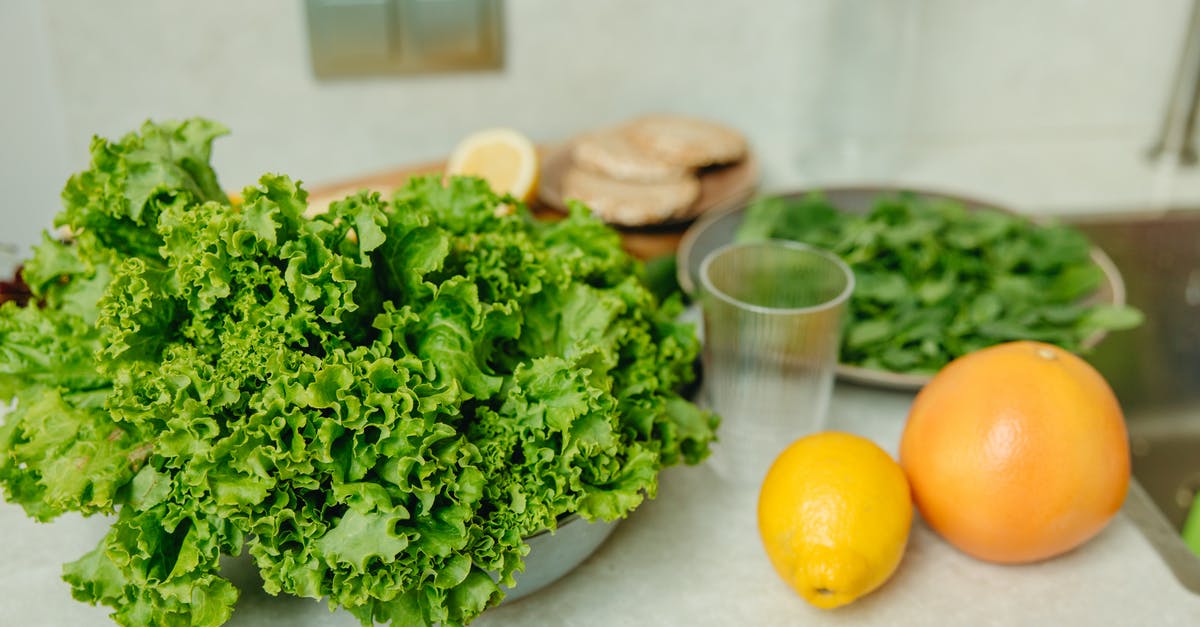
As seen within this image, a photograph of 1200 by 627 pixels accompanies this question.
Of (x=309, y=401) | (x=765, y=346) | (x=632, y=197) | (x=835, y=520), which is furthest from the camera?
(x=632, y=197)

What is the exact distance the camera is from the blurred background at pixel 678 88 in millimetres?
1438

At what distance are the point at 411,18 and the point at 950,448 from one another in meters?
1.10

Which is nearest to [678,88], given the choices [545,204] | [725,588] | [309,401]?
[545,204]

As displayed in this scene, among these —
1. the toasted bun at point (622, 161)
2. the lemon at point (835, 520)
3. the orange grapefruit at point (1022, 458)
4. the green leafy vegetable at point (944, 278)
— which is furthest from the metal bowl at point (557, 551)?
the toasted bun at point (622, 161)

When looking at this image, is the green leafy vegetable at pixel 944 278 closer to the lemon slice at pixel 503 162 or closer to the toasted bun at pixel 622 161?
the toasted bun at pixel 622 161

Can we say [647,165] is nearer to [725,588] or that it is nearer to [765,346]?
[765,346]

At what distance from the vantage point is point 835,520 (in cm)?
68

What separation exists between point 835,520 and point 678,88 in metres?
1.10

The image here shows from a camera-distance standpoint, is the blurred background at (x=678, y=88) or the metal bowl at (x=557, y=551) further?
the blurred background at (x=678, y=88)

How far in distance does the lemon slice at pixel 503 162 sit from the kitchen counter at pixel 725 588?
563 mm

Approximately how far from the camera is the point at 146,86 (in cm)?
146

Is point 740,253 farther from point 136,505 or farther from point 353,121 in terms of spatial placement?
point 353,121

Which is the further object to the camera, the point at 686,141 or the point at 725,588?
the point at 686,141

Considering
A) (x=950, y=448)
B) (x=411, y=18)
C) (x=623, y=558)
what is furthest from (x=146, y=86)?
(x=950, y=448)
